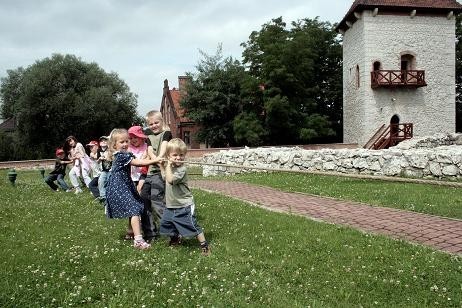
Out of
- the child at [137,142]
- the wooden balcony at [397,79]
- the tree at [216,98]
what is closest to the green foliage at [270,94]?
the tree at [216,98]

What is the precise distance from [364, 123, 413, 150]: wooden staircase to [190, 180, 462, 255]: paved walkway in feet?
61.5

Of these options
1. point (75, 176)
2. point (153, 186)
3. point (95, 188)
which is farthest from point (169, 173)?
point (75, 176)

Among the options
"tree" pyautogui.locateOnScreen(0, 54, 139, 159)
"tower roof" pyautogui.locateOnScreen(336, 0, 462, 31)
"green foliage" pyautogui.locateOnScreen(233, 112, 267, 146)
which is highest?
"tower roof" pyautogui.locateOnScreen(336, 0, 462, 31)

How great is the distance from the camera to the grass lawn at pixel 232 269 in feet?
12.7

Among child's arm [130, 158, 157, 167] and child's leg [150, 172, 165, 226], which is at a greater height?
child's arm [130, 158, 157, 167]

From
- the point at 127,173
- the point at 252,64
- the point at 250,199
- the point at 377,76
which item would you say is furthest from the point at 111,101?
the point at 127,173

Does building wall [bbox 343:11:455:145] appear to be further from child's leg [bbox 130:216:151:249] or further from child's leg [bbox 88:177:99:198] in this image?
child's leg [bbox 130:216:151:249]

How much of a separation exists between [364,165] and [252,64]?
59.9 ft

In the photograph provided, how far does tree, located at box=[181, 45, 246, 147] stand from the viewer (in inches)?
1315

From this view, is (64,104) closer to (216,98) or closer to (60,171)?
(216,98)

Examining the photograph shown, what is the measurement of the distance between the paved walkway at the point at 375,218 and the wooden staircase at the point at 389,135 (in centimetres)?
1874

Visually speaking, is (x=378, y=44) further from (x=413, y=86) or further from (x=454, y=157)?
(x=454, y=157)

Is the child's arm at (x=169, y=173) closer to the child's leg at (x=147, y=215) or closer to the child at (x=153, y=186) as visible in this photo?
the child at (x=153, y=186)

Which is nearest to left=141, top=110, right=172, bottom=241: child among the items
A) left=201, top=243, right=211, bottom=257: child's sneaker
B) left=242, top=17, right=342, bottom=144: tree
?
left=201, top=243, right=211, bottom=257: child's sneaker
